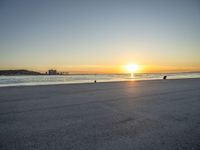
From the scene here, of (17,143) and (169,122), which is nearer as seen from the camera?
(17,143)

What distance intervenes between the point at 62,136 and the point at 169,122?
270cm

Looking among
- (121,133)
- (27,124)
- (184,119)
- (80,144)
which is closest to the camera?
(80,144)

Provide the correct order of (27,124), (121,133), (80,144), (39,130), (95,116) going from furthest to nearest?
(95,116), (27,124), (39,130), (121,133), (80,144)

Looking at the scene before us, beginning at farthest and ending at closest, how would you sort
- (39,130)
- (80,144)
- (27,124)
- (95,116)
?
(95,116) → (27,124) → (39,130) → (80,144)

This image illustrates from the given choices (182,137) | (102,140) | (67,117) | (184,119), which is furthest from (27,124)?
(184,119)

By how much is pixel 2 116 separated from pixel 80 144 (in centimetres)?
317

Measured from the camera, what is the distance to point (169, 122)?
3.99 m

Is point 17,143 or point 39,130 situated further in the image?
point 39,130

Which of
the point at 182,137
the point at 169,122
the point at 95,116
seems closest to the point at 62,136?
the point at 95,116

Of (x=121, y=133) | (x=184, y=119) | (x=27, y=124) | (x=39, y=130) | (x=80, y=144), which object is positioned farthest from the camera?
(x=184, y=119)

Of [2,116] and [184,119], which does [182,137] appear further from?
[2,116]

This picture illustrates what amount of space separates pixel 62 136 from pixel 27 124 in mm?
1309

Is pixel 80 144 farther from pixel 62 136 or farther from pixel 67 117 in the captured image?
pixel 67 117

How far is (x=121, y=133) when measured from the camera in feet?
10.7
